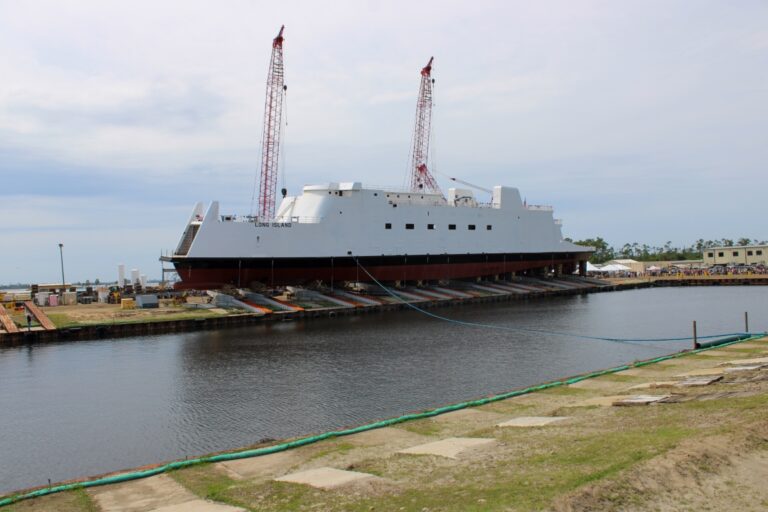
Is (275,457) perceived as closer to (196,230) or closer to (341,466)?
(341,466)

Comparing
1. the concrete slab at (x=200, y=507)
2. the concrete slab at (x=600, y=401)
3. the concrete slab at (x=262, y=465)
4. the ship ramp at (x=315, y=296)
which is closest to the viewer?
the concrete slab at (x=200, y=507)

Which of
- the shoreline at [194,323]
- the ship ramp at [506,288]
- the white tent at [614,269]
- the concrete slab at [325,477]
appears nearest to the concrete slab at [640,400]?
the concrete slab at [325,477]

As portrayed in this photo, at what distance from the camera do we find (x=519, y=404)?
1211 centimetres

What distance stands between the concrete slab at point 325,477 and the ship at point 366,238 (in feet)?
96.5

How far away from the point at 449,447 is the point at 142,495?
4.05 meters

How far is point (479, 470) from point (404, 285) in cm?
3759

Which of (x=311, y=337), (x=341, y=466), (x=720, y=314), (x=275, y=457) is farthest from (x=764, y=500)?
(x=720, y=314)

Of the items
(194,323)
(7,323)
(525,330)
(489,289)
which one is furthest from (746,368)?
(489,289)

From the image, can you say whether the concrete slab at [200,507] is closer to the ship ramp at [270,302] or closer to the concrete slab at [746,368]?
the concrete slab at [746,368]

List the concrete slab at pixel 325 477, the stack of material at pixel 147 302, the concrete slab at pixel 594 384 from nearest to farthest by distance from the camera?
the concrete slab at pixel 325 477, the concrete slab at pixel 594 384, the stack of material at pixel 147 302

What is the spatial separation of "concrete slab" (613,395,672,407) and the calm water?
4770 millimetres

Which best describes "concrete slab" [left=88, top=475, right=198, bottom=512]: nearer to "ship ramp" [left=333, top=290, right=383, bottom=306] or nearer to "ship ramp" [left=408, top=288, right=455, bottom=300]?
"ship ramp" [left=333, top=290, right=383, bottom=306]

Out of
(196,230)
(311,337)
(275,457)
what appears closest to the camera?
(275,457)

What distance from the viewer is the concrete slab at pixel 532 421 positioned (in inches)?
379
